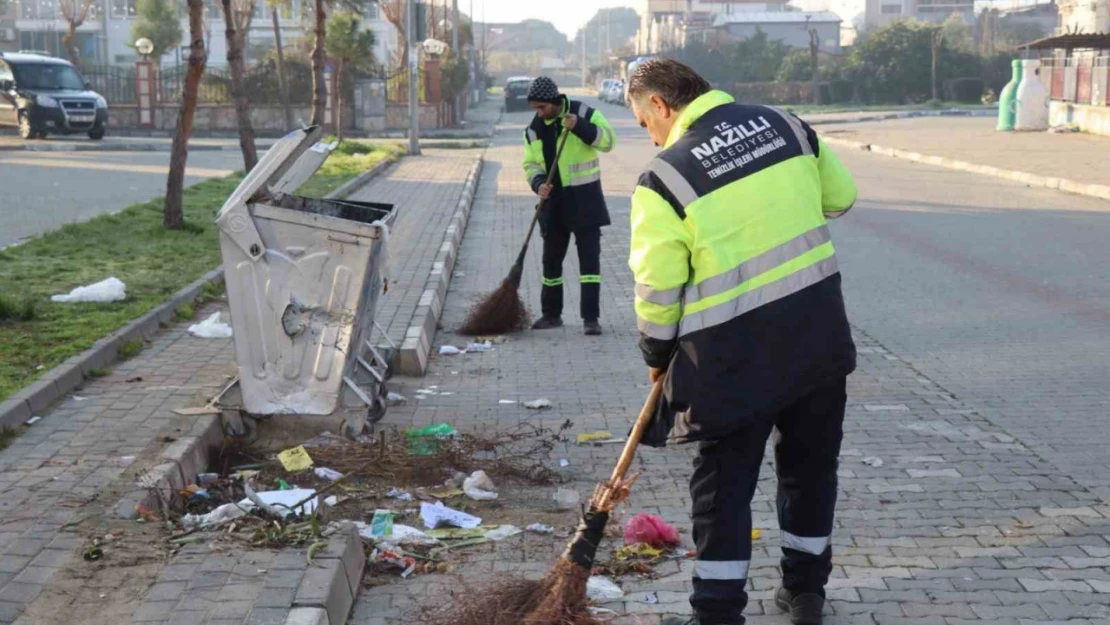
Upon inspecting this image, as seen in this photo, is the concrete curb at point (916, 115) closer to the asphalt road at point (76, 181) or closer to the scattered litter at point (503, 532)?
the asphalt road at point (76, 181)

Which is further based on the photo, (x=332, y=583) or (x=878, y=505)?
(x=878, y=505)

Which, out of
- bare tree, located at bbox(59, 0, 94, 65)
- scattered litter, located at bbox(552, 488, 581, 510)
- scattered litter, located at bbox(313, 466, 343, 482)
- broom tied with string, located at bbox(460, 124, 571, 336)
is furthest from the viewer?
bare tree, located at bbox(59, 0, 94, 65)

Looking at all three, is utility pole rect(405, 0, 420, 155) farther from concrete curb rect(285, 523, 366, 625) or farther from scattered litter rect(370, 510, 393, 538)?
concrete curb rect(285, 523, 366, 625)

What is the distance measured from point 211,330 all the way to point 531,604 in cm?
523

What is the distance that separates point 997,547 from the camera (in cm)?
477

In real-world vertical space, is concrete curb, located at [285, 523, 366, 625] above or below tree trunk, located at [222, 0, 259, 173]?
below

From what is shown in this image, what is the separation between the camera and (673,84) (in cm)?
395

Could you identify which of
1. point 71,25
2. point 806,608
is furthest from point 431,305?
point 71,25

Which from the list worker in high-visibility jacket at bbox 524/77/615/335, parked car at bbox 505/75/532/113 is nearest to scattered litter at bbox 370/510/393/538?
worker in high-visibility jacket at bbox 524/77/615/335

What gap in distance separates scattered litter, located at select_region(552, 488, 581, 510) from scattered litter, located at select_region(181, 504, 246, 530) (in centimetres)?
131

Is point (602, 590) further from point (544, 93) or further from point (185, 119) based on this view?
point (185, 119)

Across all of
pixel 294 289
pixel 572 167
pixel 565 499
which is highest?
pixel 572 167

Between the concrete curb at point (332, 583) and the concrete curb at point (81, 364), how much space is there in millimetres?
2395

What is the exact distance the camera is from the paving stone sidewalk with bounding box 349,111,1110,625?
430 centimetres
